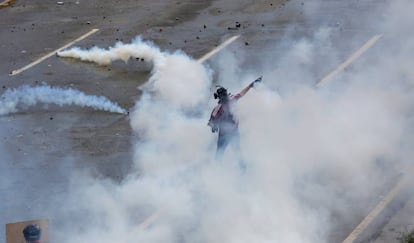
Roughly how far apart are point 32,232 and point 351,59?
7809 mm

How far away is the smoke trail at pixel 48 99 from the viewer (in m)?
14.2

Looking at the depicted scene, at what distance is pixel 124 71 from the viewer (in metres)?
15.4

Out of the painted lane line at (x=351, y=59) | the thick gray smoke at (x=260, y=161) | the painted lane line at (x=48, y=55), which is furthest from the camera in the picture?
the painted lane line at (x=48, y=55)

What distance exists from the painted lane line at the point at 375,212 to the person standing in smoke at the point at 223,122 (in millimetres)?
2210

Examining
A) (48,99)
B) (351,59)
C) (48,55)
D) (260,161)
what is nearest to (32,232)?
(260,161)

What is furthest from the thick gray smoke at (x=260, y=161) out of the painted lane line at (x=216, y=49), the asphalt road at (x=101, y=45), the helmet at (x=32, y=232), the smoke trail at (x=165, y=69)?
the helmet at (x=32, y=232)

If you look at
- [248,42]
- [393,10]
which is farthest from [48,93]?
[393,10]

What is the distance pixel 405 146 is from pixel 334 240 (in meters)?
2.40

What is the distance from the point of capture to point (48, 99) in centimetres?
1459

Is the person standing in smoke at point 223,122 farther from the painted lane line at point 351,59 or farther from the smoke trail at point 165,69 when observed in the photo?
the painted lane line at point 351,59

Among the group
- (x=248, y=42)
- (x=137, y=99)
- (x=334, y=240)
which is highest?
(x=248, y=42)

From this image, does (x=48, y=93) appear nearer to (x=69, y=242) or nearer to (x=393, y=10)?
(x=69, y=242)

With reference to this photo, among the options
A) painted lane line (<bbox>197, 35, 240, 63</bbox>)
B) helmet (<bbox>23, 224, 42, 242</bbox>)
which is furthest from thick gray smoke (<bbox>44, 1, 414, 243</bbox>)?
helmet (<bbox>23, 224, 42, 242</bbox>)

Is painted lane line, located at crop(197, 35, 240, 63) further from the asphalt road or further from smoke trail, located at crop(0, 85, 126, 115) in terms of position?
smoke trail, located at crop(0, 85, 126, 115)
